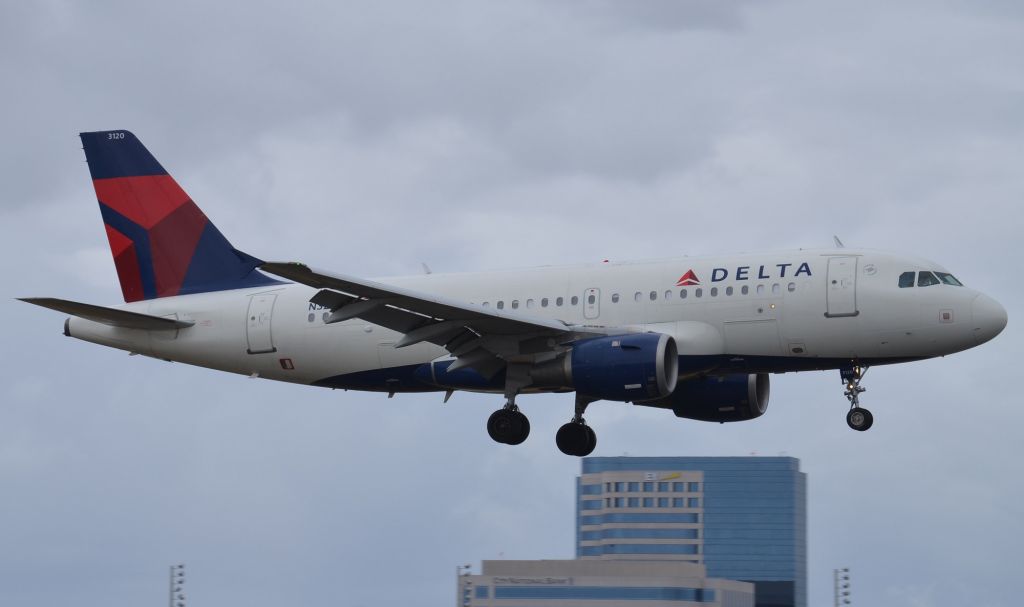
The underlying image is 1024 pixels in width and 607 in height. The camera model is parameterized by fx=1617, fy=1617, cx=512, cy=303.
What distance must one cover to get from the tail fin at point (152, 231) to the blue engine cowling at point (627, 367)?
11.0 m

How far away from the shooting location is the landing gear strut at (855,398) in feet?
136

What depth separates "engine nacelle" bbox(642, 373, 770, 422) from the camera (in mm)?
46125

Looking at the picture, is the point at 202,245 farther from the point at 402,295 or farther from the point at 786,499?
the point at 786,499

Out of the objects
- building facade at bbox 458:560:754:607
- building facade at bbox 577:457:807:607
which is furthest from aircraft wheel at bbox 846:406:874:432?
building facade at bbox 577:457:807:607

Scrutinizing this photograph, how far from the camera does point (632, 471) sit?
17938 centimetres

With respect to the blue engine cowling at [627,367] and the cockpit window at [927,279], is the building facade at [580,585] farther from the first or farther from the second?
the cockpit window at [927,279]

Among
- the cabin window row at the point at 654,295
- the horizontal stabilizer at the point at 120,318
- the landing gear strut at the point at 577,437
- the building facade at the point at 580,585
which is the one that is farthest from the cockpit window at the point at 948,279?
the building facade at the point at 580,585

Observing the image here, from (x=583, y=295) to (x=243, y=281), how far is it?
10627 mm

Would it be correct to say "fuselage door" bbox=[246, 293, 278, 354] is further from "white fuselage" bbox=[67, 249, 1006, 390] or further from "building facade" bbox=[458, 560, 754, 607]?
"building facade" bbox=[458, 560, 754, 607]

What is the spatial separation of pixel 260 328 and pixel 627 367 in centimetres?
1148

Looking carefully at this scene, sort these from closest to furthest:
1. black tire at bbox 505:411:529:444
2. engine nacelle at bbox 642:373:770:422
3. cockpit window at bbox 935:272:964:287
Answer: cockpit window at bbox 935:272:964:287 → black tire at bbox 505:411:529:444 → engine nacelle at bbox 642:373:770:422

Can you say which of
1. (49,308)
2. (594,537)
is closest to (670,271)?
(49,308)

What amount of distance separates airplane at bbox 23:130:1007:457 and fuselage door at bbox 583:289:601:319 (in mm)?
66

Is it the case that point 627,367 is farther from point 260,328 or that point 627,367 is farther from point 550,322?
point 260,328
